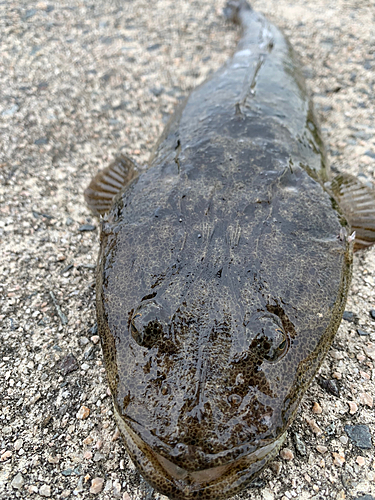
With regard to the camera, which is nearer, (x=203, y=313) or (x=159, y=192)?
(x=203, y=313)

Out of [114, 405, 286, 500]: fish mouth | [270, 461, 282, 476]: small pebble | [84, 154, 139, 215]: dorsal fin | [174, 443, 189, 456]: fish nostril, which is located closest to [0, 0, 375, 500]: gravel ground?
[270, 461, 282, 476]: small pebble

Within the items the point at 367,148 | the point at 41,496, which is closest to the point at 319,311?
the point at 41,496

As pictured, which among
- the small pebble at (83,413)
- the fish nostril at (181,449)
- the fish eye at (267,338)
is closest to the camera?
the fish nostril at (181,449)

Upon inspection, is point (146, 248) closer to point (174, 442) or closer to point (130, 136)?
point (174, 442)

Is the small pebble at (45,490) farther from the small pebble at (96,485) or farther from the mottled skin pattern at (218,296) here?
the mottled skin pattern at (218,296)

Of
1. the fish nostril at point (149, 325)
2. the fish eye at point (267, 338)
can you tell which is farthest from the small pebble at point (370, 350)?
the fish nostril at point (149, 325)

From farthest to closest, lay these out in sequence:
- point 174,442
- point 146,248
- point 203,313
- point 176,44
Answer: point 176,44 < point 146,248 < point 203,313 < point 174,442

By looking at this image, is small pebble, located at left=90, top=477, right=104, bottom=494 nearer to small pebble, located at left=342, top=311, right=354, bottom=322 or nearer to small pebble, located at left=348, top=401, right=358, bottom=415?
small pebble, located at left=348, top=401, right=358, bottom=415
